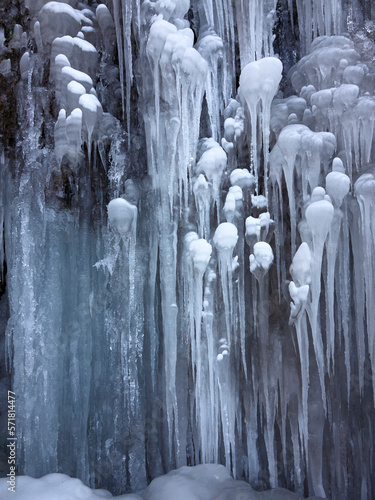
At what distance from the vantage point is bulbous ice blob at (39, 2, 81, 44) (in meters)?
4.75

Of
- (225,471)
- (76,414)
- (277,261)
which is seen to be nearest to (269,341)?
(277,261)

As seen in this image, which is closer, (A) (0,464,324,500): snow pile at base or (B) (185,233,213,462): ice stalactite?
(A) (0,464,324,500): snow pile at base

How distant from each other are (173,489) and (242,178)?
2936mm

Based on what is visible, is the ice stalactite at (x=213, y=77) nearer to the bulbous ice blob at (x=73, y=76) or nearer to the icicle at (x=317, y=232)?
the bulbous ice blob at (x=73, y=76)

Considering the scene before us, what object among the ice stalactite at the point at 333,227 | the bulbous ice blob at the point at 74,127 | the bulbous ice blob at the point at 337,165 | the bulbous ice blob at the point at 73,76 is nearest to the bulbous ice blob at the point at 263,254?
the ice stalactite at the point at 333,227

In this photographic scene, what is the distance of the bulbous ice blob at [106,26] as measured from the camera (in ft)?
16.5

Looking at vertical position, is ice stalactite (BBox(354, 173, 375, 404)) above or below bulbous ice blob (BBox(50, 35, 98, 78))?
below

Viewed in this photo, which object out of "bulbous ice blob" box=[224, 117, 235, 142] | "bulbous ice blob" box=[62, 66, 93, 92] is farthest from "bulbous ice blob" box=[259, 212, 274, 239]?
"bulbous ice blob" box=[62, 66, 93, 92]

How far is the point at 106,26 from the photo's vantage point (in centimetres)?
509

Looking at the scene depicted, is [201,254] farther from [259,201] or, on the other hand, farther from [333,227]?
[333,227]

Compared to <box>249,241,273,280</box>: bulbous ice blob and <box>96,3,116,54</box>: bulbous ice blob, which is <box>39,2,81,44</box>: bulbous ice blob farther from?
<box>249,241,273,280</box>: bulbous ice blob

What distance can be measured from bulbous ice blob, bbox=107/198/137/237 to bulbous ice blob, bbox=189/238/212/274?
730mm

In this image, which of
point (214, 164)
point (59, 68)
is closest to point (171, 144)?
point (214, 164)

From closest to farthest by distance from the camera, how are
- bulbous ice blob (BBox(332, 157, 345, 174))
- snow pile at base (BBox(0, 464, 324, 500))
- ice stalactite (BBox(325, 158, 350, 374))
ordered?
1. snow pile at base (BBox(0, 464, 324, 500))
2. ice stalactite (BBox(325, 158, 350, 374))
3. bulbous ice blob (BBox(332, 157, 345, 174))
